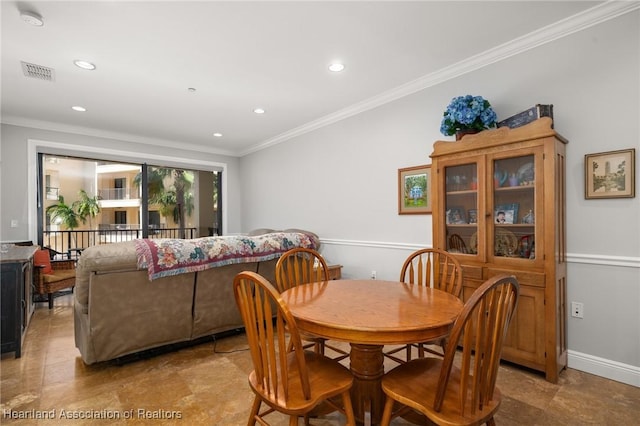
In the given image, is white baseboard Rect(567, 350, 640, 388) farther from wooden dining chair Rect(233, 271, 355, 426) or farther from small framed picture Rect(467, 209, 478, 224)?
wooden dining chair Rect(233, 271, 355, 426)

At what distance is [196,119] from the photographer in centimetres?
458

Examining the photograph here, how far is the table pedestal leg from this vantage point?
5.62 feet

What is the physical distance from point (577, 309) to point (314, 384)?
219cm

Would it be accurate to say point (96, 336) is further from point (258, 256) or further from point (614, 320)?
point (614, 320)

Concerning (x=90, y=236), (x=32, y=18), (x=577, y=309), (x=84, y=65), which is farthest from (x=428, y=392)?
(x=90, y=236)

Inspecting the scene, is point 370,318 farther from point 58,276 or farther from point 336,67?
point 58,276

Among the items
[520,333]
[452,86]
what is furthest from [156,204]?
[520,333]

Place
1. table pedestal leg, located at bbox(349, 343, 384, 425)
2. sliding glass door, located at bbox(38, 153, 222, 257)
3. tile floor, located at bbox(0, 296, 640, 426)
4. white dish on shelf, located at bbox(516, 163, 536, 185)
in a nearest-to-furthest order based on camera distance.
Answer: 1. table pedestal leg, located at bbox(349, 343, 384, 425)
2. tile floor, located at bbox(0, 296, 640, 426)
3. white dish on shelf, located at bbox(516, 163, 536, 185)
4. sliding glass door, located at bbox(38, 153, 222, 257)

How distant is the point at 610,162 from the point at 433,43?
1.57m

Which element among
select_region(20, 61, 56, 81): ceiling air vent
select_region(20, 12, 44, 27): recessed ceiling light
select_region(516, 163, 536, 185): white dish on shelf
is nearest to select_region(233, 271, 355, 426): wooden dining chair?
select_region(516, 163, 536, 185): white dish on shelf

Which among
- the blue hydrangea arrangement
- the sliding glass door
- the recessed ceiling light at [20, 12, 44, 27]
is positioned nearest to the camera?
the recessed ceiling light at [20, 12, 44, 27]

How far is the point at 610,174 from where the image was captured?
2.24m

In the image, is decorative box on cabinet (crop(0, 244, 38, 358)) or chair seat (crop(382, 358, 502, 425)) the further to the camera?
decorative box on cabinet (crop(0, 244, 38, 358))

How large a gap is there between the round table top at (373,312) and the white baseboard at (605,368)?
1404mm
